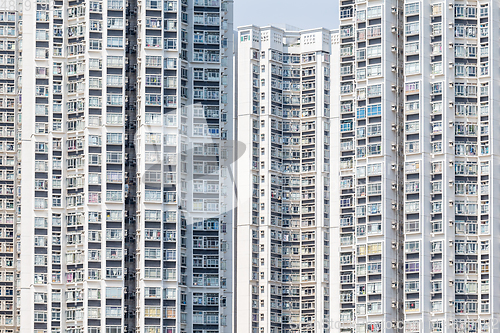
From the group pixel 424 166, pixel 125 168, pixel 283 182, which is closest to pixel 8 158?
pixel 125 168

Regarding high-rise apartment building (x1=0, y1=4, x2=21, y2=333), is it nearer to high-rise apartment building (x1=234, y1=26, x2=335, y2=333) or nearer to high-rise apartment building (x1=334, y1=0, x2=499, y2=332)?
high-rise apartment building (x1=234, y1=26, x2=335, y2=333)

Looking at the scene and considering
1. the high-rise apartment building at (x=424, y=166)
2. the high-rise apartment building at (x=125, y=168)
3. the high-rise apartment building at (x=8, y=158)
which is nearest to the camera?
the high-rise apartment building at (x=424, y=166)

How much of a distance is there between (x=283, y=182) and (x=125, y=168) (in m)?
31.5

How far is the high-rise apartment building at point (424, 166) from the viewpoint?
88500mm

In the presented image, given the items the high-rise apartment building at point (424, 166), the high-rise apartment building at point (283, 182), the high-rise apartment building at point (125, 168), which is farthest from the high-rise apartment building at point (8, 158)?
the high-rise apartment building at point (424, 166)

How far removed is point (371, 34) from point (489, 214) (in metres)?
15.6

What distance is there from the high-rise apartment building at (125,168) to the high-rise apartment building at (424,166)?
10115 mm

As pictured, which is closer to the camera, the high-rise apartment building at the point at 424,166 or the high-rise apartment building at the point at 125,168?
the high-rise apartment building at the point at 424,166

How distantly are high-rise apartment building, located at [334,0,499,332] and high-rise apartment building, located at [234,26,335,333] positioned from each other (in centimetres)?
2474

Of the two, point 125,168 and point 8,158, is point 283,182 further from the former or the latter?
point 125,168

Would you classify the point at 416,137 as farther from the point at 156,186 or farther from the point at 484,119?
the point at 156,186

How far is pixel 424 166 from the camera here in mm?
90125

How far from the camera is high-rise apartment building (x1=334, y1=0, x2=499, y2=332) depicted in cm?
8850

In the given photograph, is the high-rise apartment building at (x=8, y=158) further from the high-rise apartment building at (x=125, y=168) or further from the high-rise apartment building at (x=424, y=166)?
the high-rise apartment building at (x=424, y=166)
